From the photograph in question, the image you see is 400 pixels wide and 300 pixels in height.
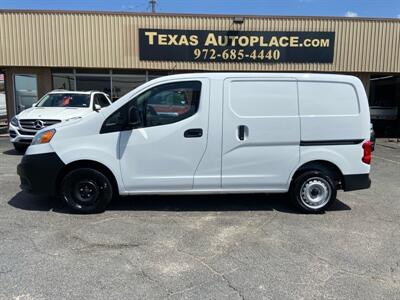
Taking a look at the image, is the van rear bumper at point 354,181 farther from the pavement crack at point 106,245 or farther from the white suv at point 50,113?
the white suv at point 50,113

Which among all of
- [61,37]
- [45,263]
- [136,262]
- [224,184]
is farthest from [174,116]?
[61,37]

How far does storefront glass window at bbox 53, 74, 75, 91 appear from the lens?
51.0ft

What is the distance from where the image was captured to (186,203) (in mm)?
5695

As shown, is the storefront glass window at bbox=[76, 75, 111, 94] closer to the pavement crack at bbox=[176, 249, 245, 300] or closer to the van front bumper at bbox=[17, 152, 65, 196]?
the van front bumper at bbox=[17, 152, 65, 196]

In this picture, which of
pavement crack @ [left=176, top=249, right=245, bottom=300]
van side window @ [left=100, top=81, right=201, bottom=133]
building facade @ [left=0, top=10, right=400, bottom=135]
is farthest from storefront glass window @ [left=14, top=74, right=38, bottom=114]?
pavement crack @ [left=176, top=249, right=245, bottom=300]

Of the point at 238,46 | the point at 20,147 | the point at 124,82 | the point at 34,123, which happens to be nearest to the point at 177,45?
the point at 238,46

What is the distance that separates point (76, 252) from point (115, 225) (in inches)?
33.4

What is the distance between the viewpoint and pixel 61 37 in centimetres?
1430

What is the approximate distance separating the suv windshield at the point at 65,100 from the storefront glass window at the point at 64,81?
4710mm

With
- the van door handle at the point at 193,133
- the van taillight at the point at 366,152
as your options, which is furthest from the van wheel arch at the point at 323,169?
the van door handle at the point at 193,133

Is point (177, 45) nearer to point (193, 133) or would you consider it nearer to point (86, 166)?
point (193, 133)

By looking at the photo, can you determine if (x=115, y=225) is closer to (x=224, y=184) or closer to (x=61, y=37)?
(x=224, y=184)

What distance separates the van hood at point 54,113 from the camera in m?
9.52

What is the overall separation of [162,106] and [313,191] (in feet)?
8.17
